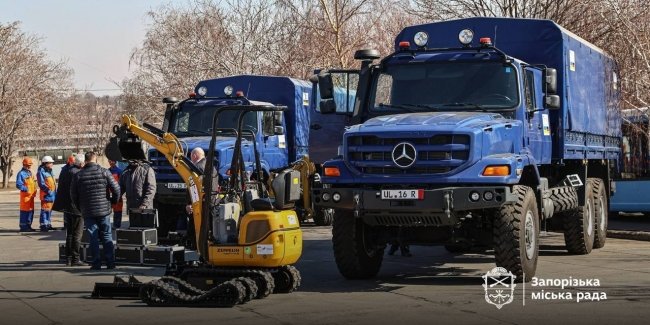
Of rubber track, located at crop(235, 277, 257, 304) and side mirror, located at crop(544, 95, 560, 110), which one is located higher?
side mirror, located at crop(544, 95, 560, 110)

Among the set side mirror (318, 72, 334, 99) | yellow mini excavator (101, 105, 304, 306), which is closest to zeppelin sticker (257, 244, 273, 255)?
yellow mini excavator (101, 105, 304, 306)

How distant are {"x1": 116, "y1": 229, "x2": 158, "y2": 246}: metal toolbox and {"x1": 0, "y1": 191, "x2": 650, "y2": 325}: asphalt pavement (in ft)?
1.78

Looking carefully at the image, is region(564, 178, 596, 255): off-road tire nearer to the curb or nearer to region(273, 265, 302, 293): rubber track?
the curb

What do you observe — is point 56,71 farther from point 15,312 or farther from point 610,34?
point 15,312

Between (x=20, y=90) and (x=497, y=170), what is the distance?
51986 mm

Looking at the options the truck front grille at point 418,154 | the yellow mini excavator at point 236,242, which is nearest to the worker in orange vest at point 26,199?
the yellow mini excavator at point 236,242

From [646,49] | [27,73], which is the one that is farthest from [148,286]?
[27,73]

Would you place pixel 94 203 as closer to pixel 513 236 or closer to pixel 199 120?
pixel 199 120

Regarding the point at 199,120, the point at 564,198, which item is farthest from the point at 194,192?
the point at 199,120

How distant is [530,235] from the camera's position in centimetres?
1277

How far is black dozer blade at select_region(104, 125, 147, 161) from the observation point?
12906 mm

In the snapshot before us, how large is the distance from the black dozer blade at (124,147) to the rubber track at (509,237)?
4561mm

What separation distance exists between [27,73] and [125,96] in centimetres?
1215

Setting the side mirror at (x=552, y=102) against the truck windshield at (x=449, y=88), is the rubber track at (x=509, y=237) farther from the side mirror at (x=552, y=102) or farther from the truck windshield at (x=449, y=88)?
the side mirror at (x=552, y=102)
